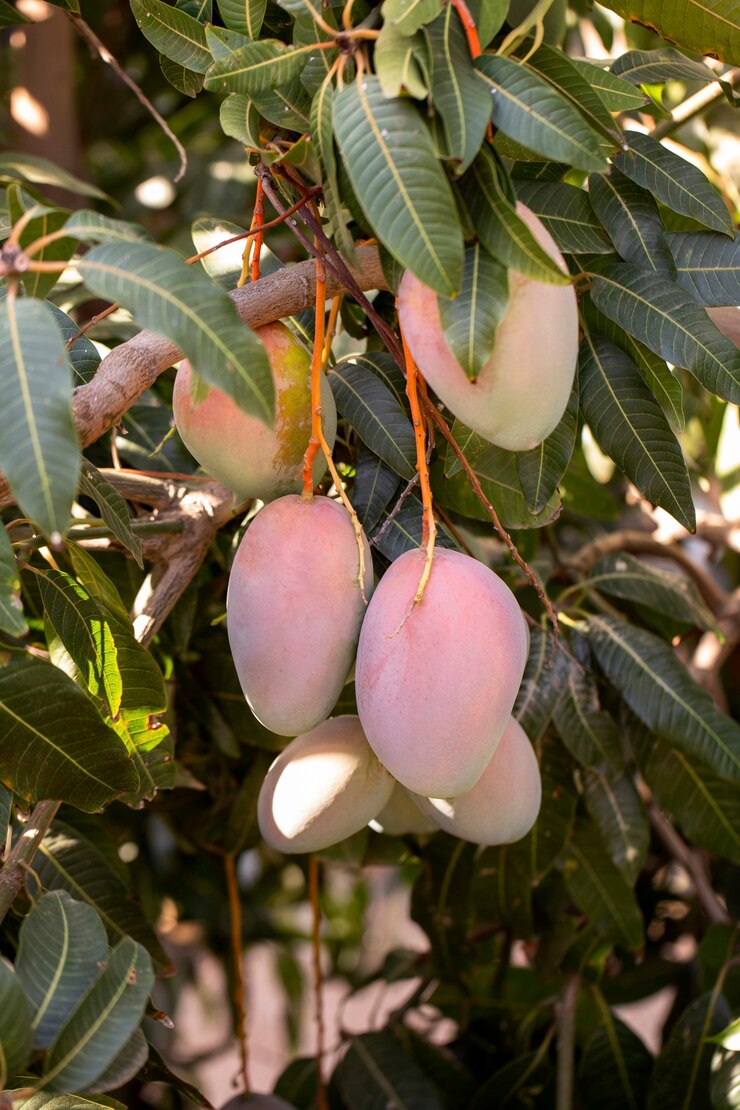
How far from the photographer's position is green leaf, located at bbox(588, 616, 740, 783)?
0.79 m

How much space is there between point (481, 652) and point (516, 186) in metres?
0.28

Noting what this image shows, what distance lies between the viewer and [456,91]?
1.51ft

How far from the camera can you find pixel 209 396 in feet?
1.84

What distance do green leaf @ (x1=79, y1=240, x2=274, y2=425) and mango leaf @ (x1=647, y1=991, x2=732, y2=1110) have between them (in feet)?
2.42

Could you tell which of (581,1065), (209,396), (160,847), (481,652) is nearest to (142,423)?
(209,396)

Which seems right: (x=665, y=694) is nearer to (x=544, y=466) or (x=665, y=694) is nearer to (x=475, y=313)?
(x=544, y=466)

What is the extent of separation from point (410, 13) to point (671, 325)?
0.22m

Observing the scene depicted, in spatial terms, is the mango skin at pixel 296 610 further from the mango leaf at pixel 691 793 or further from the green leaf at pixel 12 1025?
the mango leaf at pixel 691 793

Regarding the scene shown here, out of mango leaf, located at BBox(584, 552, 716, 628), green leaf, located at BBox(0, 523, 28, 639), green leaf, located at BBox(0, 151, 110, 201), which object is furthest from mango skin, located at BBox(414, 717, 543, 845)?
green leaf, located at BBox(0, 151, 110, 201)

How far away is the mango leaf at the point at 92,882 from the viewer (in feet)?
2.48

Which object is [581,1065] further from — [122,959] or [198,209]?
[198,209]

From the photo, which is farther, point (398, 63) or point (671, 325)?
point (671, 325)

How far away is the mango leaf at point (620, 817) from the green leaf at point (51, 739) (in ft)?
1.50

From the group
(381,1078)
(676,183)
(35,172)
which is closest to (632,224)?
(676,183)
